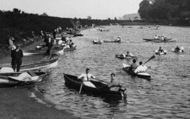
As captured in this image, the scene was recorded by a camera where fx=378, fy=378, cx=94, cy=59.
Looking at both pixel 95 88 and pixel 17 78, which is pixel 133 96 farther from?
pixel 17 78

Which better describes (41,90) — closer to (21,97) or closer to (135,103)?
(21,97)

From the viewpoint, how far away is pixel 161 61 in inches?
2368

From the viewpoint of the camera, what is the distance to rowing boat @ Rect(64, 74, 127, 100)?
30.0m

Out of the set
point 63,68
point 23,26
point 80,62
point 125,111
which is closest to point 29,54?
point 63,68

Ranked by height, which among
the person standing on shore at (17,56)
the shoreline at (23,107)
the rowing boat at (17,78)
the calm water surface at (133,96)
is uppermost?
the person standing on shore at (17,56)

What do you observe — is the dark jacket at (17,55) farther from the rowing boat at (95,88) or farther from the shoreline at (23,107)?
the rowing boat at (95,88)

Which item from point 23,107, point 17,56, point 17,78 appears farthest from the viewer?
point 17,56

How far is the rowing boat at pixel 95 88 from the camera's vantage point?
30.0 meters

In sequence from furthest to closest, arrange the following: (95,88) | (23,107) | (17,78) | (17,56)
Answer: (17,56), (17,78), (95,88), (23,107)

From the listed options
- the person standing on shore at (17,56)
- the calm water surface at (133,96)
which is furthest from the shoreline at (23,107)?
the person standing on shore at (17,56)

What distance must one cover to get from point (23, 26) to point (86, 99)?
62571 mm

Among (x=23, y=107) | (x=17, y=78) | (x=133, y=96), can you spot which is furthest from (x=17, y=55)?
(x=133, y=96)

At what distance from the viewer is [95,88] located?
31562 millimetres

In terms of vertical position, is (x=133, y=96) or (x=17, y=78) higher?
(x=17, y=78)
